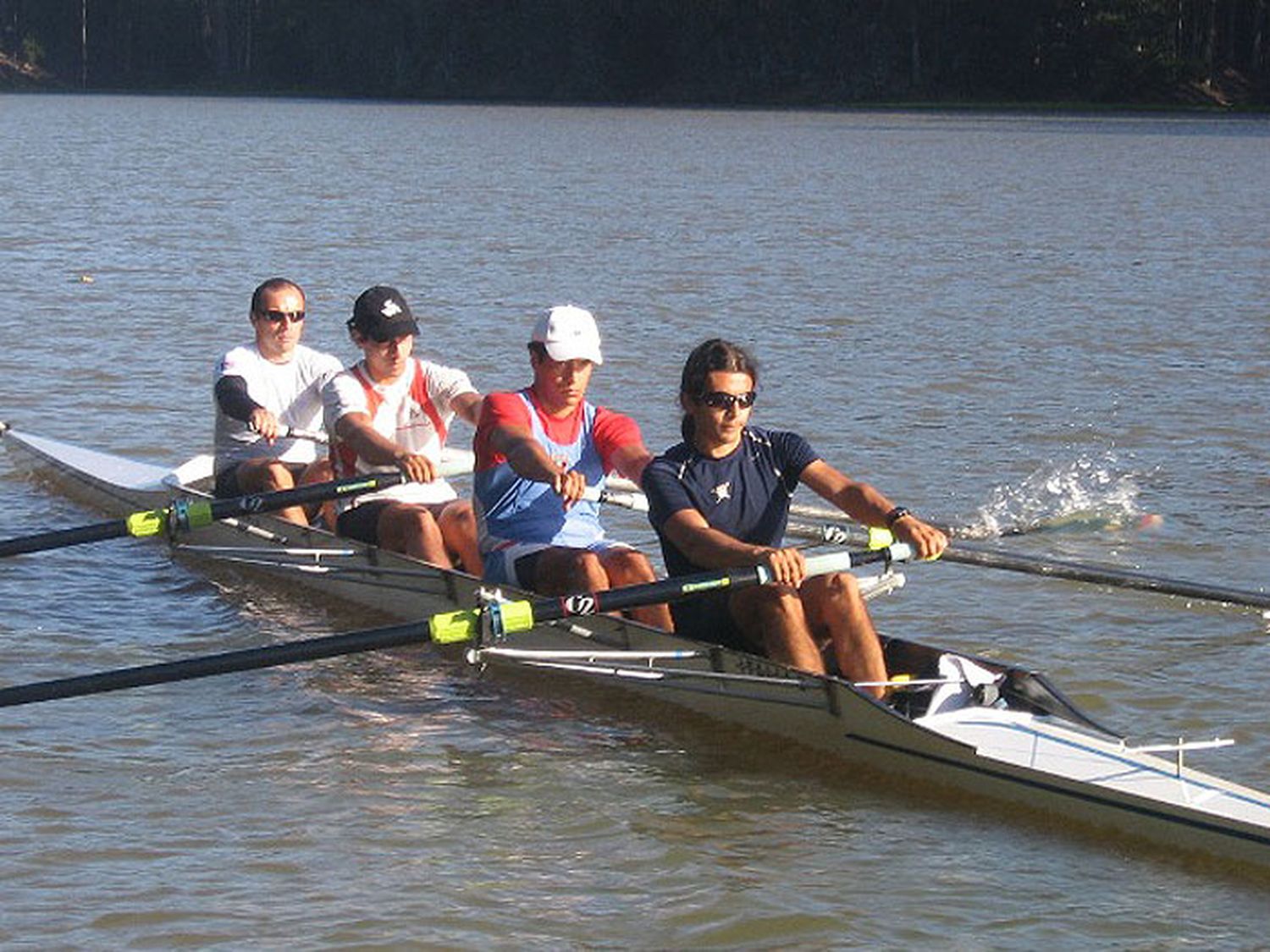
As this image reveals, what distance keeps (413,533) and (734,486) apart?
2.25 metres

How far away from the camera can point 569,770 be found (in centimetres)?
855

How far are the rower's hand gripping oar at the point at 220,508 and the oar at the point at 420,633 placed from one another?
1948 mm

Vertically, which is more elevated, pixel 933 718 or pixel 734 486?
pixel 734 486

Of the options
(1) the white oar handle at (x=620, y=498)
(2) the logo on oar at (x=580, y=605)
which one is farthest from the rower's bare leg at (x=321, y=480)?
(2) the logo on oar at (x=580, y=605)

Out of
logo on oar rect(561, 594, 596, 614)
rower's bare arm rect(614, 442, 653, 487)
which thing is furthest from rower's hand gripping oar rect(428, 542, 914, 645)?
rower's bare arm rect(614, 442, 653, 487)

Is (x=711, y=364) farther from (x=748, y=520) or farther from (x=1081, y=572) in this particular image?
(x=1081, y=572)

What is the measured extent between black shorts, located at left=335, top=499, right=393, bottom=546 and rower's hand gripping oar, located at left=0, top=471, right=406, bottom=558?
28cm

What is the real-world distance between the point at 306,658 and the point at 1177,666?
420 cm

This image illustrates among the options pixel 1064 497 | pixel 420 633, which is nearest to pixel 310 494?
pixel 420 633

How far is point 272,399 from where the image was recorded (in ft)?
37.8

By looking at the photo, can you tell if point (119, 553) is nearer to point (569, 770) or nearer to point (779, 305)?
point (569, 770)

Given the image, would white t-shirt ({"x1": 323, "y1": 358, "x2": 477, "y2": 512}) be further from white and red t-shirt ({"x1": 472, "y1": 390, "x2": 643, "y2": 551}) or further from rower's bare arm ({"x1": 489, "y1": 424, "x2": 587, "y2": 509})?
rower's bare arm ({"x1": 489, "y1": 424, "x2": 587, "y2": 509})

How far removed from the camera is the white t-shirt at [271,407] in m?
11.5

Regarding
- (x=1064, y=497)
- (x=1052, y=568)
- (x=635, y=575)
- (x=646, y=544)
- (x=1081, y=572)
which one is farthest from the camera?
(x=1064, y=497)
